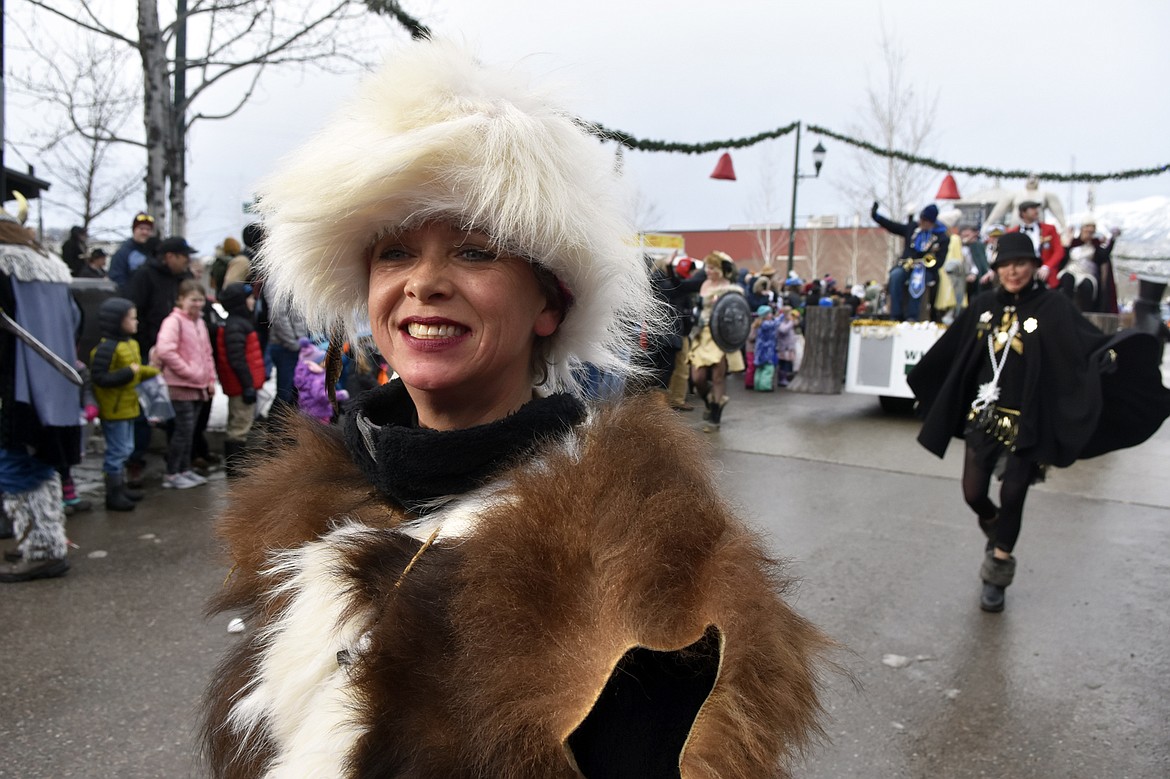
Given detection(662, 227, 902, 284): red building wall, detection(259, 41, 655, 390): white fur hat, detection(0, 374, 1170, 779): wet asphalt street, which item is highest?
detection(662, 227, 902, 284): red building wall

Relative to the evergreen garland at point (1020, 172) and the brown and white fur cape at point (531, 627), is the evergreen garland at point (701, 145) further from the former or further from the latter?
the brown and white fur cape at point (531, 627)

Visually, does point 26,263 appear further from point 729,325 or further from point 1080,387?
point 729,325

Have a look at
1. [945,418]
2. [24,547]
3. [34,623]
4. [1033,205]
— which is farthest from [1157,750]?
[1033,205]

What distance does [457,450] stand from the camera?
134 centimetres

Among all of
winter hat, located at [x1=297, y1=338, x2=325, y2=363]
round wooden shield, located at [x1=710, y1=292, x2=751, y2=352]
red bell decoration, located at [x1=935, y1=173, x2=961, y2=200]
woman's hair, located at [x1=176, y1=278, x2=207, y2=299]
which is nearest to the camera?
woman's hair, located at [x1=176, y1=278, x2=207, y2=299]

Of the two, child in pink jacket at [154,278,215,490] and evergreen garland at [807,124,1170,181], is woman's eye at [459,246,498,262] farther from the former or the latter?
evergreen garland at [807,124,1170,181]

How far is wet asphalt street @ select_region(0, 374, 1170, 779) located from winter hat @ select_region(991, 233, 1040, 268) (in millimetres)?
1909

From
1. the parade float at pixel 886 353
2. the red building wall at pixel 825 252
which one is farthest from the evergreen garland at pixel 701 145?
the red building wall at pixel 825 252

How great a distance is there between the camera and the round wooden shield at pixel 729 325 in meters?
9.22

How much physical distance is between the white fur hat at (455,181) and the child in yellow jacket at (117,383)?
4825 millimetres

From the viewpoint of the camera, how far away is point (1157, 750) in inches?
125

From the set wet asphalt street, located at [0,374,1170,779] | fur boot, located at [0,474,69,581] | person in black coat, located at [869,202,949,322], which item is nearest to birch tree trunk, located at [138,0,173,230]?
wet asphalt street, located at [0,374,1170,779]

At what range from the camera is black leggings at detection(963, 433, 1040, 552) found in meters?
4.51

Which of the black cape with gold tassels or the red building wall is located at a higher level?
the red building wall
